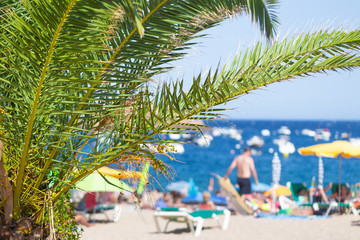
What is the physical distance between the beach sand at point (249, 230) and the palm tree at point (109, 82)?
627 centimetres

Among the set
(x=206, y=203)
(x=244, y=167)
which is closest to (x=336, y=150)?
(x=244, y=167)

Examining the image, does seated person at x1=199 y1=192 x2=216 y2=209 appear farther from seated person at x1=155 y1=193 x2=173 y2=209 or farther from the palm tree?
the palm tree

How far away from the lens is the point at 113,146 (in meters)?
4.29

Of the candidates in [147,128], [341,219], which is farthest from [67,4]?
[341,219]

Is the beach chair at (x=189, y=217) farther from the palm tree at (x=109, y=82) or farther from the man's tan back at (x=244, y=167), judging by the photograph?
the palm tree at (x=109, y=82)

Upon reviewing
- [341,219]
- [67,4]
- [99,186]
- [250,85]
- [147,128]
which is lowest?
[341,219]

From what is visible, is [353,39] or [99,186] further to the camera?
[99,186]

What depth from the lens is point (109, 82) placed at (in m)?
3.68

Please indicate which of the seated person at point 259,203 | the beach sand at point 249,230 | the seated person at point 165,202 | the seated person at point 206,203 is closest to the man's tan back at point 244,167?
the seated person at point 259,203

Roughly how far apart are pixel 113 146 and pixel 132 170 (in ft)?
0.87

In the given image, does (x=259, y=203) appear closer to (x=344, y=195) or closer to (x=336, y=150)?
(x=344, y=195)

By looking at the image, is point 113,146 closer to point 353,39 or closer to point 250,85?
point 250,85

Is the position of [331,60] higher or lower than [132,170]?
higher

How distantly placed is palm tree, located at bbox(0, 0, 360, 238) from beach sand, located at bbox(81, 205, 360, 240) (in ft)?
20.6
